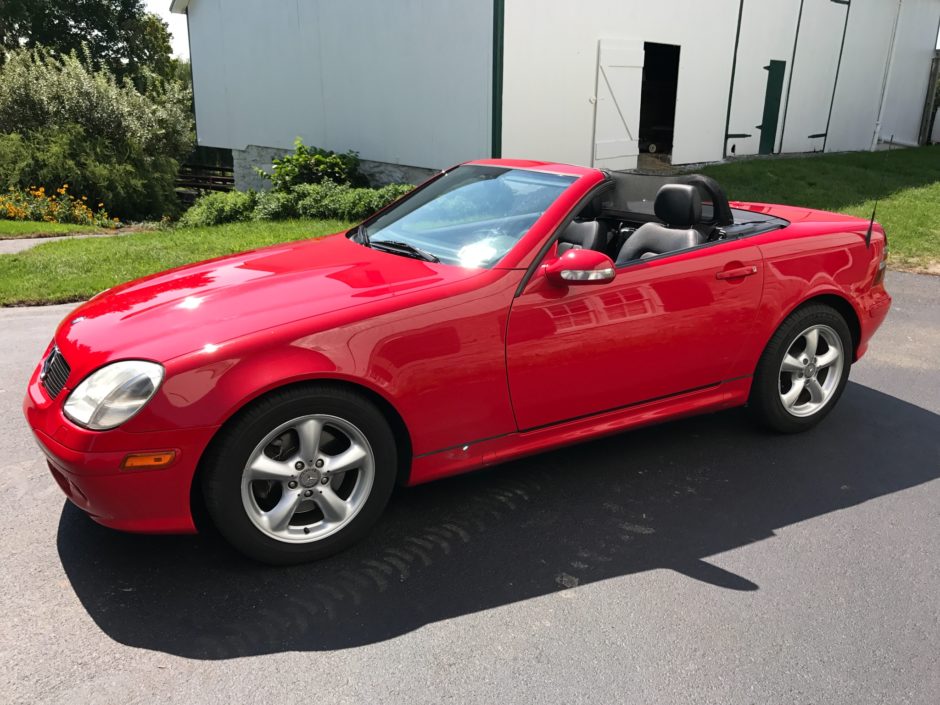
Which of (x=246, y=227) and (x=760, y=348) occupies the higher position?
(x=760, y=348)

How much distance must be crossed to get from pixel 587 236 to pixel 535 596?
6.64 feet

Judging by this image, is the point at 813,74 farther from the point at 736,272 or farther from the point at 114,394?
the point at 114,394

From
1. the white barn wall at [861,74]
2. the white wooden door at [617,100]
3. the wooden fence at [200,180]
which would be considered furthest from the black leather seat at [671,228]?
the wooden fence at [200,180]

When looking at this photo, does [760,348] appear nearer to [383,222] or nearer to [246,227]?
[383,222]

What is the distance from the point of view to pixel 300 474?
2969 millimetres

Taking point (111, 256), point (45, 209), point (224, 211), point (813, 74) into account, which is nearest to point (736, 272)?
point (111, 256)

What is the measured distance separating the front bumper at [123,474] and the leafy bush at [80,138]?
16378mm

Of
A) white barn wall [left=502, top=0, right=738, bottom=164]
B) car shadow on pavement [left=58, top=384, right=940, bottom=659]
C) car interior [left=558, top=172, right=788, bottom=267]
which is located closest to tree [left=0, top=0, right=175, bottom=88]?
white barn wall [left=502, top=0, right=738, bottom=164]

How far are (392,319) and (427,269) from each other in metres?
0.47

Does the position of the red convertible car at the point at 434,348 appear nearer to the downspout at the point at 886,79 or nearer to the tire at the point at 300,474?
the tire at the point at 300,474

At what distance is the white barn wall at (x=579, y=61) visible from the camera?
12.4m

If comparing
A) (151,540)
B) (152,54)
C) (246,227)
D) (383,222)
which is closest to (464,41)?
(246,227)

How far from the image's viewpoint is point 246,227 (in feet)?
37.6

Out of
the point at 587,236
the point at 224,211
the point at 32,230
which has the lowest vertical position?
the point at 32,230
